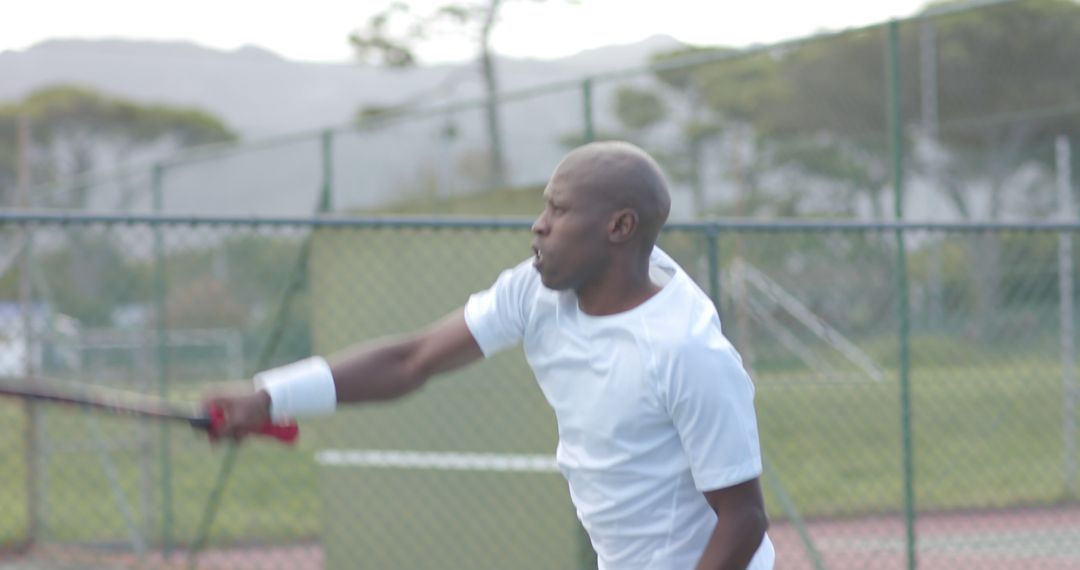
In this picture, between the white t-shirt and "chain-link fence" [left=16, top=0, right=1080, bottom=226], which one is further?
"chain-link fence" [left=16, top=0, right=1080, bottom=226]

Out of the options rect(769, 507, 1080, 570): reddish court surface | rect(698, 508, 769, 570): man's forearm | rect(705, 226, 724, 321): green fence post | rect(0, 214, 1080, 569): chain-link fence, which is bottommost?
rect(769, 507, 1080, 570): reddish court surface

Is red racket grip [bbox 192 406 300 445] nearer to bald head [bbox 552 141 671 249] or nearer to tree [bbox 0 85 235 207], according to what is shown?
bald head [bbox 552 141 671 249]

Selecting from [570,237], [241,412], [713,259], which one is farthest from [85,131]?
[570,237]

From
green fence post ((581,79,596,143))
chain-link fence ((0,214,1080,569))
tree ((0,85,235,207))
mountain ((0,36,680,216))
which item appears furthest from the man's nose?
tree ((0,85,235,207))

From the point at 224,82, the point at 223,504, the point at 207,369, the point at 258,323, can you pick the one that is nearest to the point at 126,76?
the point at 224,82

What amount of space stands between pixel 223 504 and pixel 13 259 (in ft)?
7.38

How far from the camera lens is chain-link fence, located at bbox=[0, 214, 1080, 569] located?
6645 millimetres

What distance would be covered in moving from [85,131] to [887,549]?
2608 cm

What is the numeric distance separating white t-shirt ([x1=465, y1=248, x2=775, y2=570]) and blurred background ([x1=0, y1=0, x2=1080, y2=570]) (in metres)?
2.02

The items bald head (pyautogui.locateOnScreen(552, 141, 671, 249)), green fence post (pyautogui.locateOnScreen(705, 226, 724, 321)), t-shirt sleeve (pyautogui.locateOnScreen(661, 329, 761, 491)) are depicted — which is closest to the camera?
t-shirt sleeve (pyautogui.locateOnScreen(661, 329, 761, 491))

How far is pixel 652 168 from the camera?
2.88 metres

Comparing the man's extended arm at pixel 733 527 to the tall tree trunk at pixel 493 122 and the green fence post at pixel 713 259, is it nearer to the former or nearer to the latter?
the green fence post at pixel 713 259

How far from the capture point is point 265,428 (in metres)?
2.85

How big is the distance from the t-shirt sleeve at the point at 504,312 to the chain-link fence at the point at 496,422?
2921 mm
